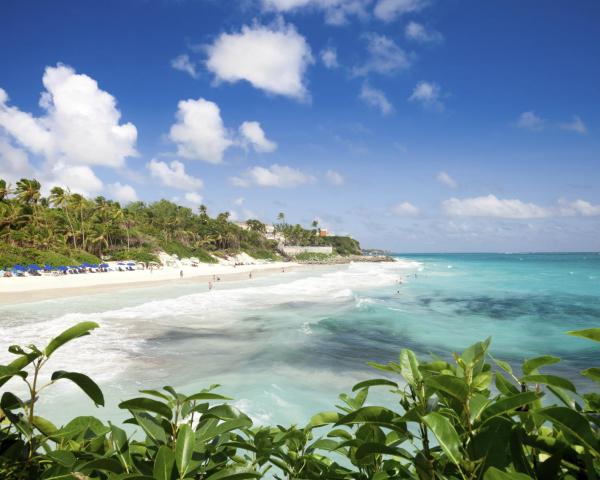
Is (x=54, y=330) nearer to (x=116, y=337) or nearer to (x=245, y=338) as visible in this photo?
(x=116, y=337)

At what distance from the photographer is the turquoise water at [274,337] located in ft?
30.7

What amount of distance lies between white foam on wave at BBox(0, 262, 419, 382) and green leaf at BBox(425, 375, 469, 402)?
10594 millimetres

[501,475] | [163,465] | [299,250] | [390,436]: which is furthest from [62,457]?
[299,250]

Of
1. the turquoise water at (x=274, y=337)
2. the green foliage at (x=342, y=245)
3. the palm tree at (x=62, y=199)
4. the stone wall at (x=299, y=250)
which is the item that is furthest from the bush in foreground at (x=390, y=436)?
the green foliage at (x=342, y=245)

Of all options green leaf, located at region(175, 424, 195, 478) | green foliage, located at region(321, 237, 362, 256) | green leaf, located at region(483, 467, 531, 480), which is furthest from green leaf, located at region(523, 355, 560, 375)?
green foliage, located at region(321, 237, 362, 256)

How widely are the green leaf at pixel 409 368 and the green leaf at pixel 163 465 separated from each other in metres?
0.72

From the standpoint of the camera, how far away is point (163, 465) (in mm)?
987

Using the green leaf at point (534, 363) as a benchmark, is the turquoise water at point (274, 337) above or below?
below

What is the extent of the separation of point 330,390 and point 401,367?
8.79 meters

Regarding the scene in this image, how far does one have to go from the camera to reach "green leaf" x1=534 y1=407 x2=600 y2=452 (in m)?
0.80

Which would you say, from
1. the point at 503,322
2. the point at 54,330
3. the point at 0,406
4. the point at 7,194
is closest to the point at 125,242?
the point at 7,194

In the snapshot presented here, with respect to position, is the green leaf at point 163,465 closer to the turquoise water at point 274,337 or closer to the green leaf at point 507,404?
the green leaf at point 507,404

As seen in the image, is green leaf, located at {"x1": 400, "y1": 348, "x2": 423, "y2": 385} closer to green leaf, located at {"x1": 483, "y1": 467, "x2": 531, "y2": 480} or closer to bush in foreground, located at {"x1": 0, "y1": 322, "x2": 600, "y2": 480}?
bush in foreground, located at {"x1": 0, "y1": 322, "x2": 600, "y2": 480}

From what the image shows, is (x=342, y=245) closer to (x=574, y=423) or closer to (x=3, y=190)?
(x=3, y=190)
